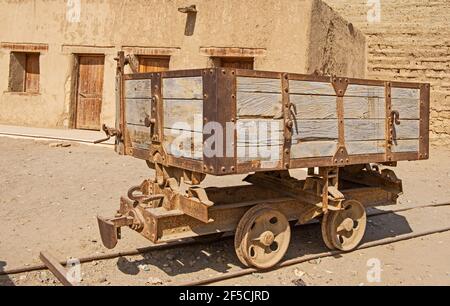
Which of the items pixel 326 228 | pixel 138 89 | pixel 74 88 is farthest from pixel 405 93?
pixel 74 88

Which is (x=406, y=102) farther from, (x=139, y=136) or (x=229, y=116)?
(x=139, y=136)

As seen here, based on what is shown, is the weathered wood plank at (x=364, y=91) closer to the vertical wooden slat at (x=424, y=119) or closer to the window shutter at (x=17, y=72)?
the vertical wooden slat at (x=424, y=119)

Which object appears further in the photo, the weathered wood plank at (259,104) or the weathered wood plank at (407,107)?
the weathered wood plank at (407,107)

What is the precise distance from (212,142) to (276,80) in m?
0.92

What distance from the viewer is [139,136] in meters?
5.26

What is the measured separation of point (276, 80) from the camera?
4.46 m

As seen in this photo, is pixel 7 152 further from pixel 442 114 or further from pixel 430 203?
pixel 442 114

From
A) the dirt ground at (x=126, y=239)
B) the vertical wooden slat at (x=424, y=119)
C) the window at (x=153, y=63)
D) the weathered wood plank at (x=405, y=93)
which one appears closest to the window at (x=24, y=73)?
the window at (x=153, y=63)

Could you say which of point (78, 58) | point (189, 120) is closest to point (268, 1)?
point (78, 58)

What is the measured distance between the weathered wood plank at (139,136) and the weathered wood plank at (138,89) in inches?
13.7

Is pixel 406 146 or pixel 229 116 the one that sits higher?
pixel 229 116

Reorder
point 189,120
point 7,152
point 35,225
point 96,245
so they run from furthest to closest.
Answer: point 7,152
point 35,225
point 96,245
point 189,120

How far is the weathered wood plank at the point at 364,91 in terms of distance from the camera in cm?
511

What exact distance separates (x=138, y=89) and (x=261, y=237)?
6.98 feet
